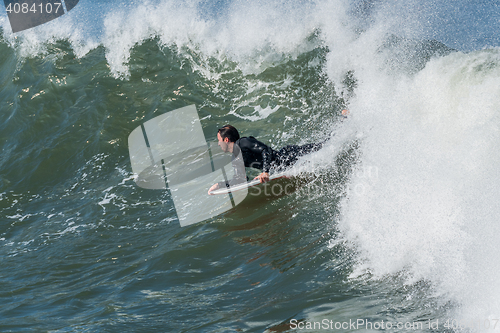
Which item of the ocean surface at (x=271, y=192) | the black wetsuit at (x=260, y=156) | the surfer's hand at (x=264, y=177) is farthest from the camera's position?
the black wetsuit at (x=260, y=156)

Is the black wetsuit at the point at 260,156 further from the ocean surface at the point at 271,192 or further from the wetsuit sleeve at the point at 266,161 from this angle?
the ocean surface at the point at 271,192

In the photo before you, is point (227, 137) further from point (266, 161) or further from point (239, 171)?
point (266, 161)

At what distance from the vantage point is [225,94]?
9.92 m

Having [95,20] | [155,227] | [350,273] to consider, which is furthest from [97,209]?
[95,20]

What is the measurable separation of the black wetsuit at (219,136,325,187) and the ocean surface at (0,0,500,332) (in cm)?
29

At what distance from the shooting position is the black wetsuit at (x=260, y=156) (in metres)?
6.05

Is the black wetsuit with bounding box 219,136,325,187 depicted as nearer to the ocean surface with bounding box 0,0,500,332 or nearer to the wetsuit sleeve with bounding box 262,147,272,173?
the wetsuit sleeve with bounding box 262,147,272,173

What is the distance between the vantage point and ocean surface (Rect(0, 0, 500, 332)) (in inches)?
156

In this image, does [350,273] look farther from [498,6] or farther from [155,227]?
[498,6]

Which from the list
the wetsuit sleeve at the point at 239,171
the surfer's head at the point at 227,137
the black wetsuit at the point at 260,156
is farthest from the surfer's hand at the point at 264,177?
the surfer's head at the point at 227,137

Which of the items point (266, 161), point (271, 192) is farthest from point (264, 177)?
point (271, 192)

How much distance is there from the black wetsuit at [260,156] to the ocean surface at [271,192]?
0.29 metres

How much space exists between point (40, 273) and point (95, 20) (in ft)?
27.9

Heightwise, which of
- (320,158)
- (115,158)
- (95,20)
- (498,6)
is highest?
(95,20)
